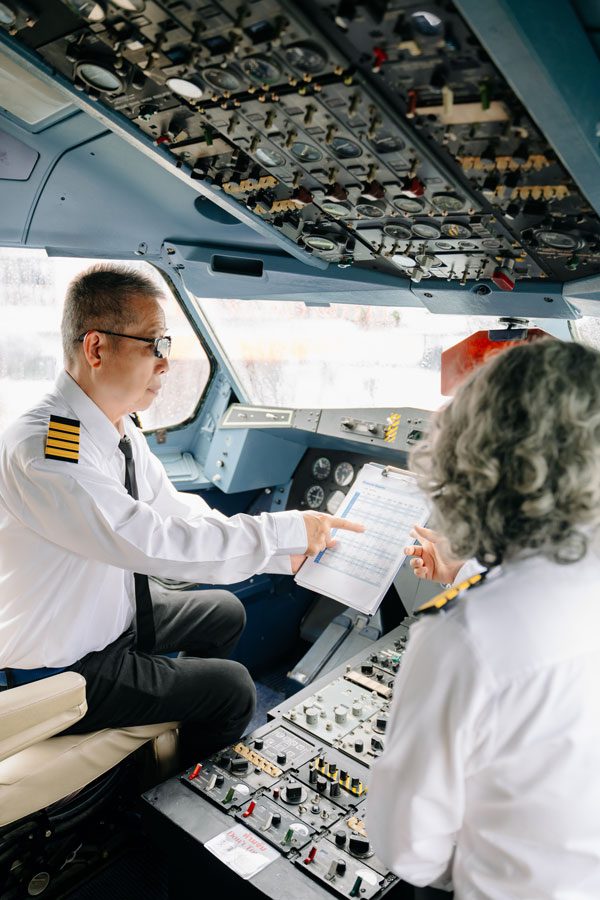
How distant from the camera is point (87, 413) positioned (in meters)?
2.11

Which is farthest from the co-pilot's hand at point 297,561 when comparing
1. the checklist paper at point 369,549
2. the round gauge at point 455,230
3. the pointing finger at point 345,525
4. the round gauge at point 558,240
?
the round gauge at point 558,240

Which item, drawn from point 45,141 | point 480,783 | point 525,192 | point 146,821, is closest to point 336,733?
point 146,821

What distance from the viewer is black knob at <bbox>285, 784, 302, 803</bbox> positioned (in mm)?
1832

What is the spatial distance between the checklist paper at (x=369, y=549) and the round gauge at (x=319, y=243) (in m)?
0.86

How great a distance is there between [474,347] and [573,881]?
2.09m

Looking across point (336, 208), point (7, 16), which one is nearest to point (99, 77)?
point (7, 16)

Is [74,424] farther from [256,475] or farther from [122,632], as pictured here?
[256,475]

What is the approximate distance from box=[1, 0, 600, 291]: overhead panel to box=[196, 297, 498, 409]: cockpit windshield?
125cm

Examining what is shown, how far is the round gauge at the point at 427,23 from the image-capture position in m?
0.96

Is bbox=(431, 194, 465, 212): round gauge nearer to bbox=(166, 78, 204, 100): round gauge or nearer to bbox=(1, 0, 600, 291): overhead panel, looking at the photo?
bbox=(1, 0, 600, 291): overhead panel

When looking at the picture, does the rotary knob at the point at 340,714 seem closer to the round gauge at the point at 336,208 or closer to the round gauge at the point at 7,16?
the round gauge at the point at 336,208

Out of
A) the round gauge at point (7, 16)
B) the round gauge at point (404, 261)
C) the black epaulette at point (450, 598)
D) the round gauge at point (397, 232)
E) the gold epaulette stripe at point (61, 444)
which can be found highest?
the round gauge at point (7, 16)

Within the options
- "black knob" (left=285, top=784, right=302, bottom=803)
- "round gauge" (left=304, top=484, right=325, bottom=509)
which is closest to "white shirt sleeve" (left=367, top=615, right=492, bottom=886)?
"black knob" (left=285, top=784, right=302, bottom=803)

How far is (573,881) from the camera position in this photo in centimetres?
104
